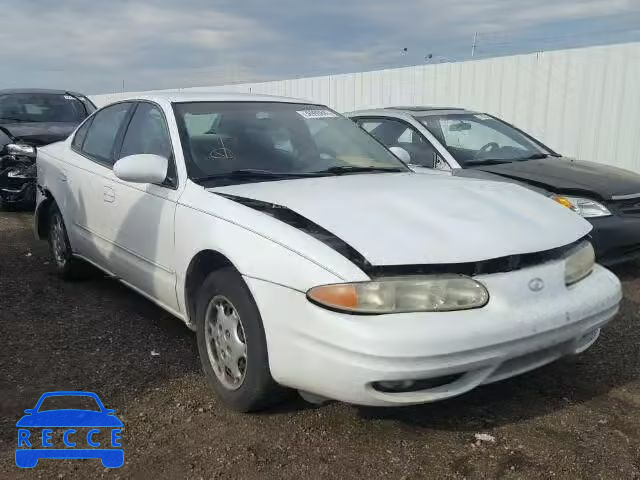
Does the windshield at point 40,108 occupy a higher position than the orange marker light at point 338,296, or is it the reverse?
the windshield at point 40,108

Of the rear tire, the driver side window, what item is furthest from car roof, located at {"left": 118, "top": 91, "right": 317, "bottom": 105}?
the driver side window

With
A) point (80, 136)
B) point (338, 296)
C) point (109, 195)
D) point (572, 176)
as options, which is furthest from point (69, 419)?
point (572, 176)

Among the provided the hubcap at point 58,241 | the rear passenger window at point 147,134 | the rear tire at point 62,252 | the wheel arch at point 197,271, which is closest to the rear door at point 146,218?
the rear passenger window at point 147,134

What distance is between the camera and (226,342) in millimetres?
2941

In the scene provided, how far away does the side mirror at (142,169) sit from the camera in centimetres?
340

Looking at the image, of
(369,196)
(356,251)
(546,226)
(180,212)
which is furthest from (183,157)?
(546,226)

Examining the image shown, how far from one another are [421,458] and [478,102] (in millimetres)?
9107

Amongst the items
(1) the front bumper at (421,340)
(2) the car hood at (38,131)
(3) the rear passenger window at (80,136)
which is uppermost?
(3) the rear passenger window at (80,136)

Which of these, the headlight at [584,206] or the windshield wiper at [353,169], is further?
the headlight at [584,206]

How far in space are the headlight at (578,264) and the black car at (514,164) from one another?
181cm

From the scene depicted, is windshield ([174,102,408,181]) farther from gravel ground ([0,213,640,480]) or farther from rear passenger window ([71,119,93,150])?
rear passenger window ([71,119,93,150])

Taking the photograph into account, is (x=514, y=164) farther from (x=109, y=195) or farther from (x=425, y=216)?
(x=109, y=195)

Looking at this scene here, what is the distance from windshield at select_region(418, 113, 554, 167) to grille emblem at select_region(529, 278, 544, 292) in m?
3.11

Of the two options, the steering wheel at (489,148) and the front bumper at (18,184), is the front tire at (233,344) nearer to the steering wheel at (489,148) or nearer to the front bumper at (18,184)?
the steering wheel at (489,148)
